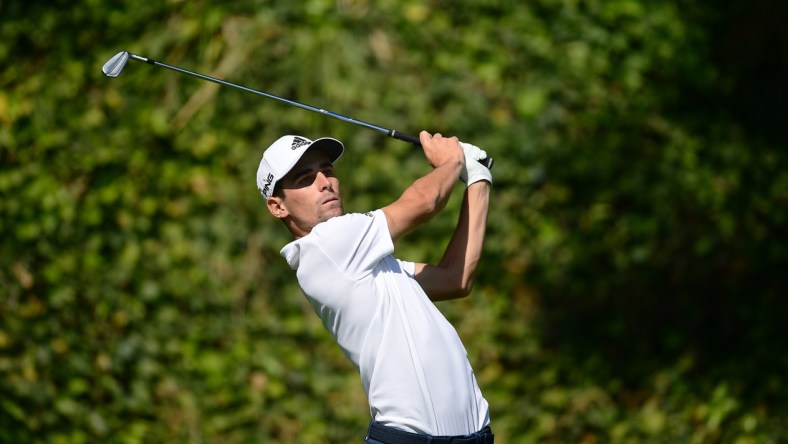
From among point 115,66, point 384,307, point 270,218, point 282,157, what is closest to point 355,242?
point 384,307

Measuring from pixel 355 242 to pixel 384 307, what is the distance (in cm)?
23

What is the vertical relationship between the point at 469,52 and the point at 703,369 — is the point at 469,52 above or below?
above

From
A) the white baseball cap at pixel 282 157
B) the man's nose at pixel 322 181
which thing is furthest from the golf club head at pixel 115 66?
the man's nose at pixel 322 181

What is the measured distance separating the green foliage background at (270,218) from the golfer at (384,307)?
1.87m

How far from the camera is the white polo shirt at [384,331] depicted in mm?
3871

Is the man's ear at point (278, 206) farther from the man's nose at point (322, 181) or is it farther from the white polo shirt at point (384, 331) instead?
the white polo shirt at point (384, 331)

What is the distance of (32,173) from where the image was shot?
614 centimetres

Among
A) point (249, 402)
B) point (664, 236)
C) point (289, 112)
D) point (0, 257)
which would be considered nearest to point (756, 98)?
point (664, 236)

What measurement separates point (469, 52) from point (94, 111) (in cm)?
194

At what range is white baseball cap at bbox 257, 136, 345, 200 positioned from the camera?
13.5 feet

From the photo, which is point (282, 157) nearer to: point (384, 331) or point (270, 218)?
point (384, 331)

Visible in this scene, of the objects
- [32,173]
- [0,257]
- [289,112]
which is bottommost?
[0,257]

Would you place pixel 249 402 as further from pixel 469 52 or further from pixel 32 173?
pixel 469 52

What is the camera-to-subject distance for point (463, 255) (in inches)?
173
